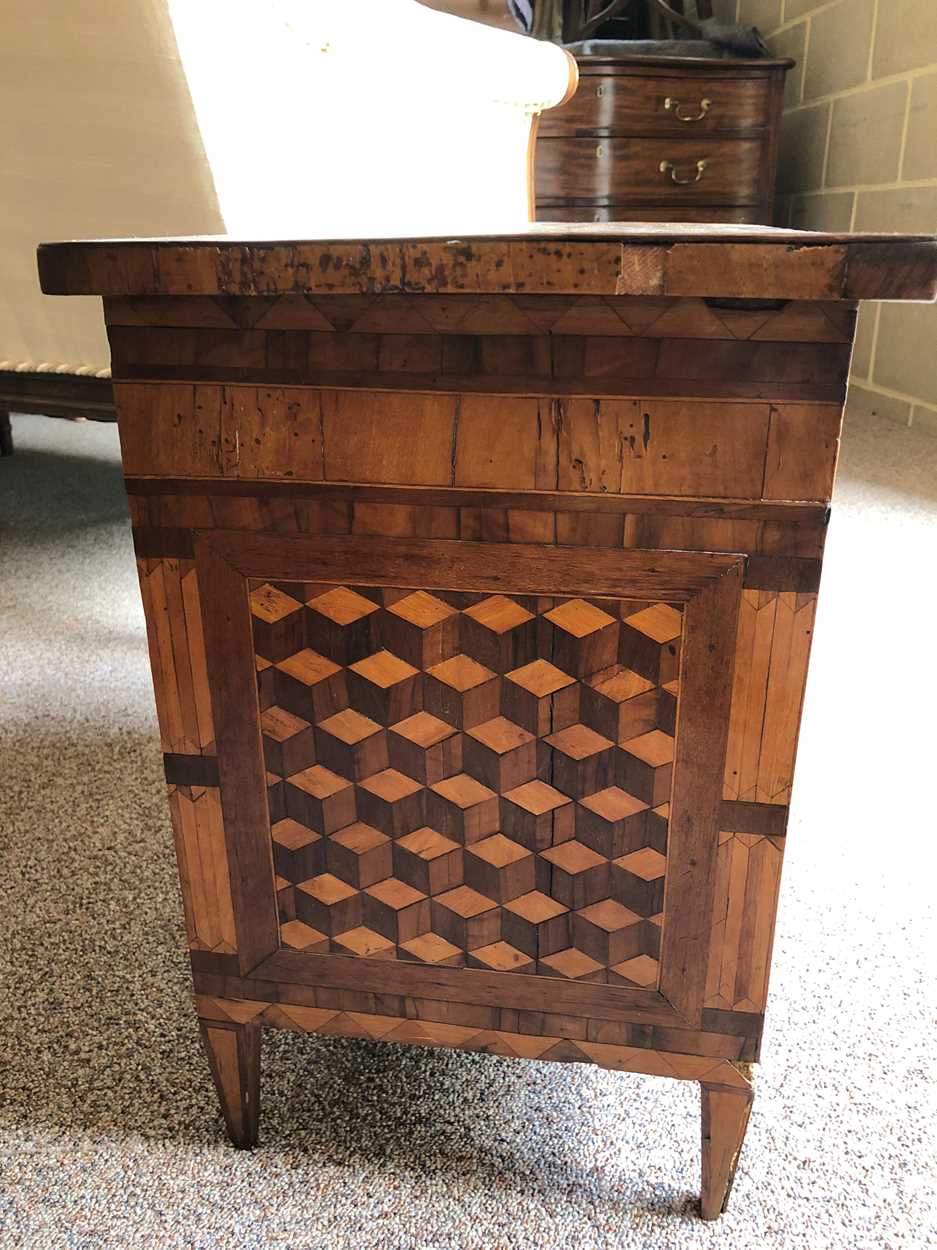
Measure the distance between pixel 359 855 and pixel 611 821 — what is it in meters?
0.16

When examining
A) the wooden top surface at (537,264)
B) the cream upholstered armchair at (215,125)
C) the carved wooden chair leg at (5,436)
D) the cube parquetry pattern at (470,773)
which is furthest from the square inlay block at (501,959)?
the carved wooden chair leg at (5,436)

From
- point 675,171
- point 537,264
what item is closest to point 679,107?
point 675,171

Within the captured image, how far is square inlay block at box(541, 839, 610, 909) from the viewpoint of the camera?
626mm

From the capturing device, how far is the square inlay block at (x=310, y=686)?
615 mm

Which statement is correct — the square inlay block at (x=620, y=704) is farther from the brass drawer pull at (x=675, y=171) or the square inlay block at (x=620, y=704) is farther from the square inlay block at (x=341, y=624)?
the brass drawer pull at (x=675, y=171)

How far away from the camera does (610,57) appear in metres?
2.55

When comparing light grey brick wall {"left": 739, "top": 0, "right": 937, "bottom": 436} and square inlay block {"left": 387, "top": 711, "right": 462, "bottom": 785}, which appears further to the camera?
light grey brick wall {"left": 739, "top": 0, "right": 937, "bottom": 436}

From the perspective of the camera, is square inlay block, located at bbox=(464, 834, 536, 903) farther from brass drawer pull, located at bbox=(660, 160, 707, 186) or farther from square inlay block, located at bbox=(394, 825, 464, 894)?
brass drawer pull, located at bbox=(660, 160, 707, 186)

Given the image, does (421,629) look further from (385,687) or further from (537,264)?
(537,264)

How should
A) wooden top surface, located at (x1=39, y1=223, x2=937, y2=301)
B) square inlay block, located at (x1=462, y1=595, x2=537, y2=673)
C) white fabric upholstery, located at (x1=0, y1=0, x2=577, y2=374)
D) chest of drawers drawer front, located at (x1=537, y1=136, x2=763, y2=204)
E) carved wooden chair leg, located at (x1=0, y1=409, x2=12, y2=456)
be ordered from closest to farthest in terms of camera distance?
wooden top surface, located at (x1=39, y1=223, x2=937, y2=301) < square inlay block, located at (x1=462, y1=595, x2=537, y2=673) < white fabric upholstery, located at (x1=0, y1=0, x2=577, y2=374) < carved wooden chair leg, located at (x1=0, y1=409, x2=12, y2=456) < chest of drawers drawer front, located at (x1=537, y1=136, x2=763, y2=204)

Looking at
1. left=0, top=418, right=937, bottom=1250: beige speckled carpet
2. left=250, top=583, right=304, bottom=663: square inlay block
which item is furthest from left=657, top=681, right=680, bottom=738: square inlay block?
left=0, top=418, right=937, bottom=1250: beige speckled carpet

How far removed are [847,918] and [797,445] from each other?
604mm

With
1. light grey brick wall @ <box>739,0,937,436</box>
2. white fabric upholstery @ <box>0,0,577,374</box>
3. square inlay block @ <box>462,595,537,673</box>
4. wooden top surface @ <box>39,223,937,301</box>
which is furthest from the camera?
light grey brick wall @ <box>739,0,937,436</box>

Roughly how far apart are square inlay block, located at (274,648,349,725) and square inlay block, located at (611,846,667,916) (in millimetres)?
194
